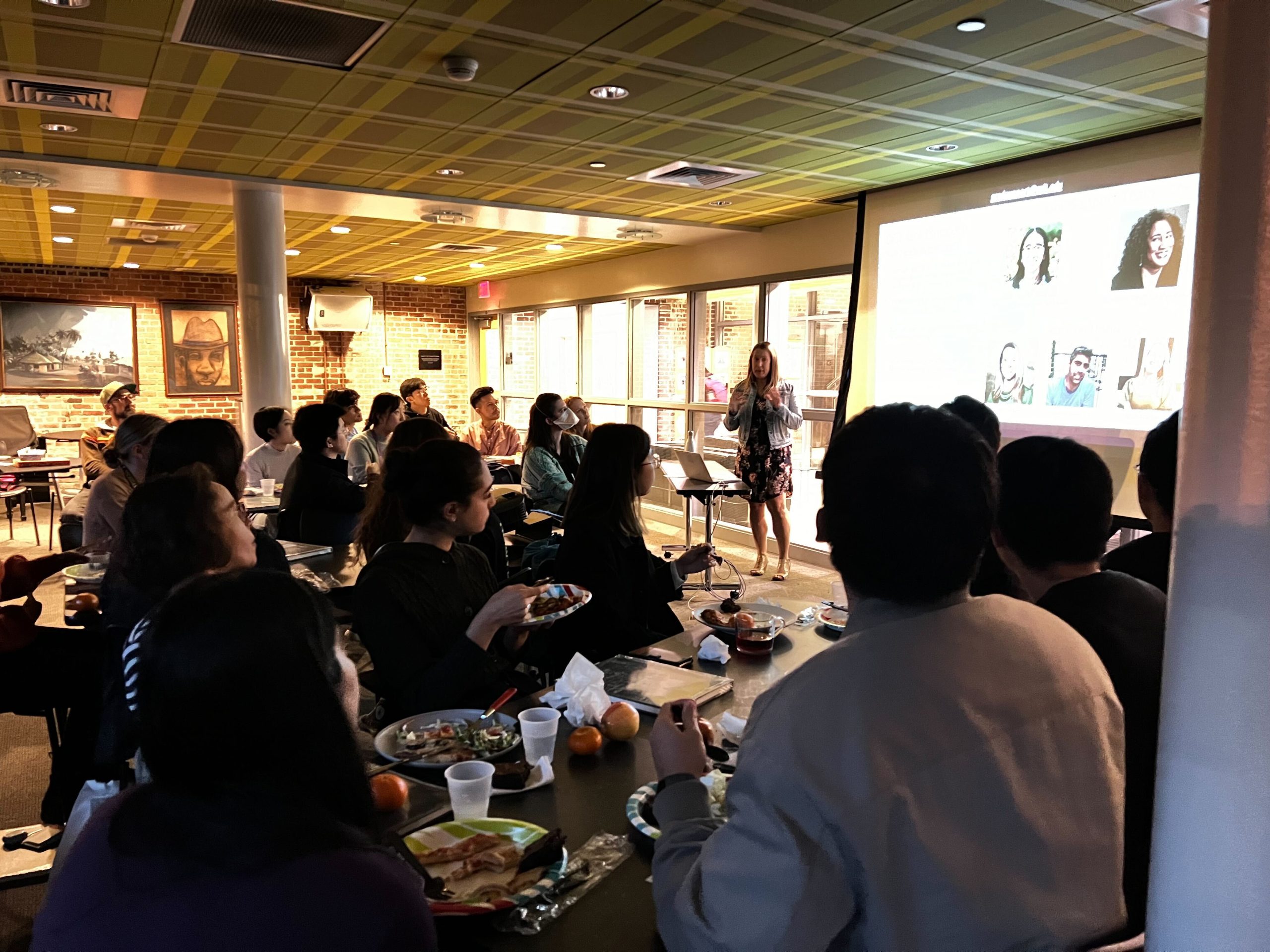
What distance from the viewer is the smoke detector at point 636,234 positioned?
7562mm

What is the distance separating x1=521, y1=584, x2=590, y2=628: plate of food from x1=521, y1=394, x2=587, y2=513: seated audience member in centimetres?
348

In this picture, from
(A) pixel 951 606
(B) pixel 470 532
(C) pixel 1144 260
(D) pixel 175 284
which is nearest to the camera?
(A) pixel 951 606

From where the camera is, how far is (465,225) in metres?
7.42

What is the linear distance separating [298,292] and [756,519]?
7.89 metres

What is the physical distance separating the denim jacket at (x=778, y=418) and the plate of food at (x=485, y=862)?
5633mm

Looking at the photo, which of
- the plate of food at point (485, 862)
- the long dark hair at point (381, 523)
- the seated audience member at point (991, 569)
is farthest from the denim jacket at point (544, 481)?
the plate of food at point (485, 862)

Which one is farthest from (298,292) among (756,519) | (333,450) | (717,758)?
(717,758)

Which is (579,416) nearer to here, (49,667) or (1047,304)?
(1047,304)

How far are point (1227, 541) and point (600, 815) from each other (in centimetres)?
101

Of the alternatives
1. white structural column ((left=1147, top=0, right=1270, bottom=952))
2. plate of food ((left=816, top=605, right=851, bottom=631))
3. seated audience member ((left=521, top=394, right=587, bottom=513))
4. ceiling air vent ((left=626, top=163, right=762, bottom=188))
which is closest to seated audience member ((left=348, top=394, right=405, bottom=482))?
seated audience member ((left=521, top=394, right=587, bottom=513))

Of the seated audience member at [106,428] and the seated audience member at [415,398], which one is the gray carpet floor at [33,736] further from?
the seated audience member at [415,398]

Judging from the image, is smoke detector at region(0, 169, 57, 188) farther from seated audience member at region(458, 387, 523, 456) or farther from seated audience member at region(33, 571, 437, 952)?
seated audience member at region(33, 571, 437, 952)

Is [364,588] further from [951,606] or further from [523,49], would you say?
[523,49]

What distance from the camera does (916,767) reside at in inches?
35.1
